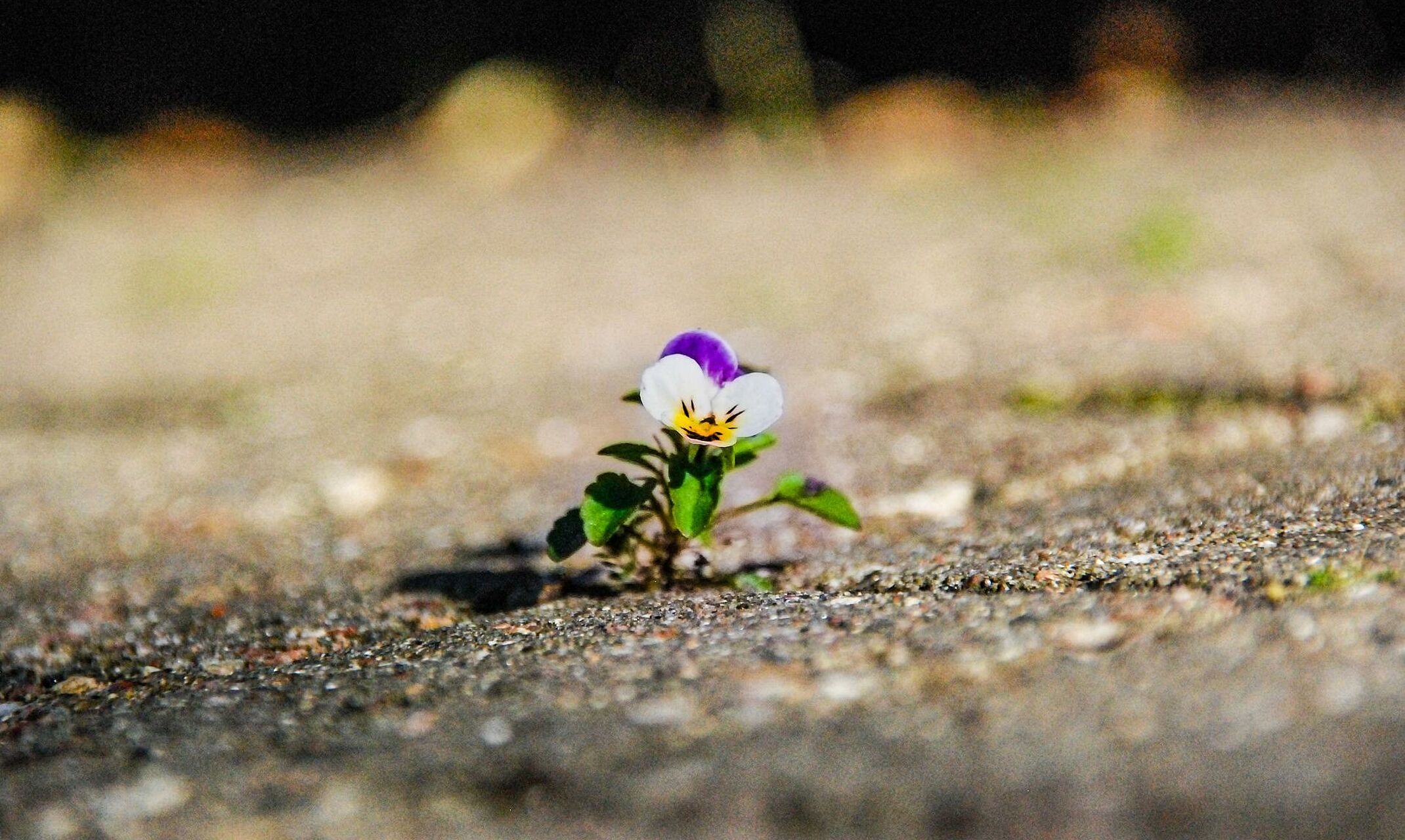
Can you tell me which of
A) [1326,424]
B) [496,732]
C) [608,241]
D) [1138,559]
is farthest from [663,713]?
[608,241]

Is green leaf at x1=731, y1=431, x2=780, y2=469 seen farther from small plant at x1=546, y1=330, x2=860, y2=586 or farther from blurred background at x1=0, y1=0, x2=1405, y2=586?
blurred background at x1=0, y1=0, x2=1405, y2=586

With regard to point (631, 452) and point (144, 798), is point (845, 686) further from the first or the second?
point (144, 798)

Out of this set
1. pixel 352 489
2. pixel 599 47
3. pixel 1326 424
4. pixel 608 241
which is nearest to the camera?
pixel 1326 424

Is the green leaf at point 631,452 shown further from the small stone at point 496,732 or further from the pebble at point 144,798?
the pebble at point 144,798

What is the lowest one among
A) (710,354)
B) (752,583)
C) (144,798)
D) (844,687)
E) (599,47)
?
(144,798)

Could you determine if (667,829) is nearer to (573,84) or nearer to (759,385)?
(759,385)

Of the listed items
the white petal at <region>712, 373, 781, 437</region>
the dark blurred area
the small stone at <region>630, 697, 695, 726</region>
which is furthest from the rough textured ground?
the dark blurred area

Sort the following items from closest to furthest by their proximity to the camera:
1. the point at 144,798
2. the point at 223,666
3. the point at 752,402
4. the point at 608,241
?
the point at 144,798, the point at 752,402, the point at 223,666, the point at 608,241
